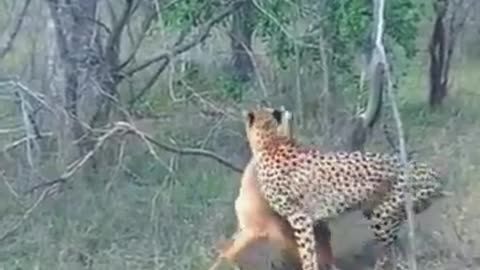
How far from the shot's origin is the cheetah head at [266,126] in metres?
6.66

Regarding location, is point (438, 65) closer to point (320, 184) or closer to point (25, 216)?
point (25, 216)

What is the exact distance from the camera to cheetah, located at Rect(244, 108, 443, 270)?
→ 21.6 ft

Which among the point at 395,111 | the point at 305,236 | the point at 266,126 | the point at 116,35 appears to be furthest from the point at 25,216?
the point at 395,111

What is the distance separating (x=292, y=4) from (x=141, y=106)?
6.04ft

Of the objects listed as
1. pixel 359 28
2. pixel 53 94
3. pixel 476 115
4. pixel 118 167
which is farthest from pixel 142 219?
pixel 476 115

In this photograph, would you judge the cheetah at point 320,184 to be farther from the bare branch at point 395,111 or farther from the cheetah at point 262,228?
the bare branch at point 395,111

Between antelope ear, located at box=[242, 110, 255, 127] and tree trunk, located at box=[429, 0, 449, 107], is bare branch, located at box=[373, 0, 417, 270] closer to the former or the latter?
antelope ear, located at box=[242, 110, 255, 127]

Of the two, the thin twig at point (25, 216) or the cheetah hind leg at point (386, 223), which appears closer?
the cheetah hind leg at point (386, 223)

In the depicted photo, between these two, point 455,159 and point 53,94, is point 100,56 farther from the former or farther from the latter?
point 455,159

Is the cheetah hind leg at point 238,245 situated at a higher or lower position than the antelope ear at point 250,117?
lower

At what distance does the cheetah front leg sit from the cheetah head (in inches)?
15.6

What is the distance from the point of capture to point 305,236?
6496 mm

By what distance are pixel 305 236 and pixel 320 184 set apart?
283mm

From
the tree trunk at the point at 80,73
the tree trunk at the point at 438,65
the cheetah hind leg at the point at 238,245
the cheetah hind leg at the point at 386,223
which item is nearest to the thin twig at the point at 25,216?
the tree trunk at the point at 80,73
